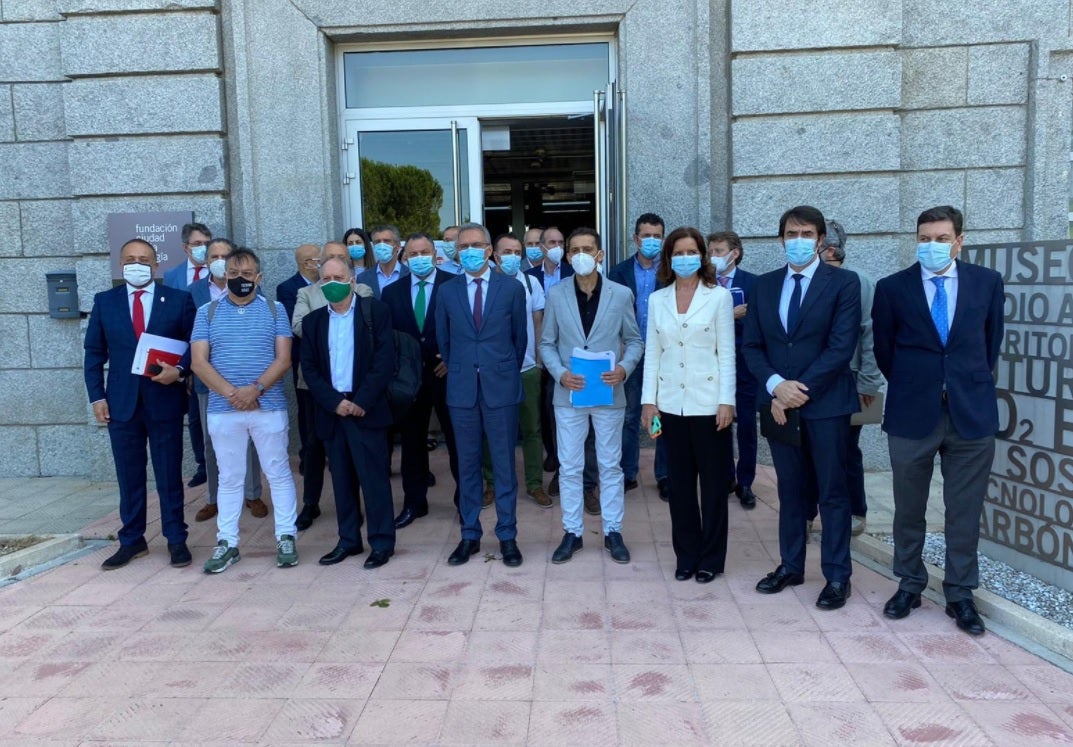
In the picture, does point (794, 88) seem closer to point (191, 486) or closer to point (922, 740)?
point (922, 740)

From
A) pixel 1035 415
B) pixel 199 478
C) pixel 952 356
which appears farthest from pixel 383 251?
pixel 1035 415

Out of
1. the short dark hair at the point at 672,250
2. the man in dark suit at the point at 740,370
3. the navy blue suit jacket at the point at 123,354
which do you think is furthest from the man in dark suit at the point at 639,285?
the navy blue suit jacket at the point at 123,354

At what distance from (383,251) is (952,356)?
4139mm

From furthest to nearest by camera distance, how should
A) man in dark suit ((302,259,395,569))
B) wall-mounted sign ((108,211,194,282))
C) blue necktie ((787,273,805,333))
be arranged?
wall-mounted sign ((108,211,194,282)) < man in dark suit ((302,259,395,569)) < blue necktie ((787,273,805,333))

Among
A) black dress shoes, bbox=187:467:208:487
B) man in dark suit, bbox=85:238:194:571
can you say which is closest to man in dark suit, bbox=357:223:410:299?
man in dark suit, bbox=85:238:194:571

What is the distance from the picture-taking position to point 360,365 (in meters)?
5.18

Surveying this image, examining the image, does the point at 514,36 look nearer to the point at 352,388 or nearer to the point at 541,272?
the point at 541,272

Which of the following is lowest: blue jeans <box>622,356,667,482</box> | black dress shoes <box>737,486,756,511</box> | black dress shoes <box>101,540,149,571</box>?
black dress shoes <box>101,540,149,571</box>

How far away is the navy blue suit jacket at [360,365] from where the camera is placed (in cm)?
512

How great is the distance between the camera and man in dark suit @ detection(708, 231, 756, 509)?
19.8ft

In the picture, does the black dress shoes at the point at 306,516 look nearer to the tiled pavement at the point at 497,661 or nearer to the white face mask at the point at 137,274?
the tiled pavement at the point at 497,661

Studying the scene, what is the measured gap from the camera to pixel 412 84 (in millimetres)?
8148

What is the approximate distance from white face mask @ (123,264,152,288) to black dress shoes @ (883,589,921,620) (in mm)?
4790

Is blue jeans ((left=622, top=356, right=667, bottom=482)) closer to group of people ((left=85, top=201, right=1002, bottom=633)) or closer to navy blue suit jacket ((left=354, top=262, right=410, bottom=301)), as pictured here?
group of people ((left=85, top=201, right=1002, bottom=633))
